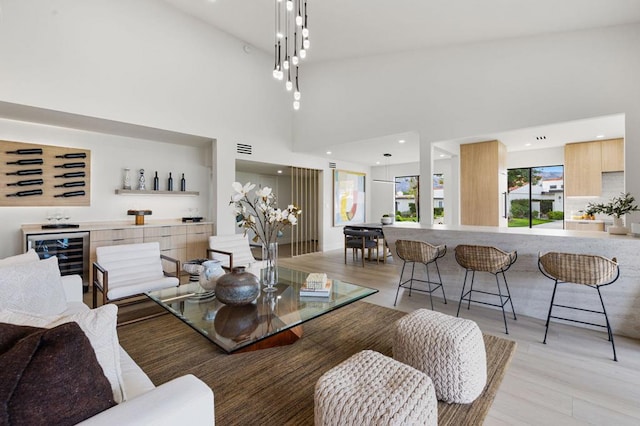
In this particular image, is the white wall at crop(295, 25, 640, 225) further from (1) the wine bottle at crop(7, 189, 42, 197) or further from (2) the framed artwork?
(1) the wine bottle at crop(7, 189, 42, 197)

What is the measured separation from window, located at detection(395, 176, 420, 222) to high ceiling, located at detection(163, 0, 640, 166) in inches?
134

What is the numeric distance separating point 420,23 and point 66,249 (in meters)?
6.12

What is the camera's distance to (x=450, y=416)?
5.86 feet

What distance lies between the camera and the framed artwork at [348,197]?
8594 millimetres

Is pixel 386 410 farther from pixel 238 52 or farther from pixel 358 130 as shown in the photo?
pixel 238 52

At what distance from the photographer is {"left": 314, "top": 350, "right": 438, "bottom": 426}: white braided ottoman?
1.30 metres

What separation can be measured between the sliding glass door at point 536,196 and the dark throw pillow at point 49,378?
805cm

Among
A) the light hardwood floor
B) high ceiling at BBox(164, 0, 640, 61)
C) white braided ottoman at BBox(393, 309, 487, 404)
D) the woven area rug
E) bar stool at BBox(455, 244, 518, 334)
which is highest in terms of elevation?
high ceiling at BBox(164, 0, 640, 61)

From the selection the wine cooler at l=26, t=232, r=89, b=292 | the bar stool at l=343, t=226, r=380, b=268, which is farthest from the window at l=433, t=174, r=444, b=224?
the wine cooler at l=26, t=232, r=89, b=292

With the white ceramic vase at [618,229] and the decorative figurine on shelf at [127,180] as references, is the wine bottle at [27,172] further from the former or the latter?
the white ceramic vase at [618,229]

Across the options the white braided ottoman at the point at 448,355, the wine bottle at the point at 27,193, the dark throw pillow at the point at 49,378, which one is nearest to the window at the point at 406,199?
the white braided ottoman at the point at 448,355

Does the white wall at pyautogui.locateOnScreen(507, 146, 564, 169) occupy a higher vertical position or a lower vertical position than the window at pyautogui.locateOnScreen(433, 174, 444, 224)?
higher

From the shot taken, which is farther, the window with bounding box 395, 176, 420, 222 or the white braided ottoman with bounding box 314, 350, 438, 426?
the window with bounding box 395, 176, 420, 222

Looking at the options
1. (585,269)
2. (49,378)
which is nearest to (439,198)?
(585,269)
